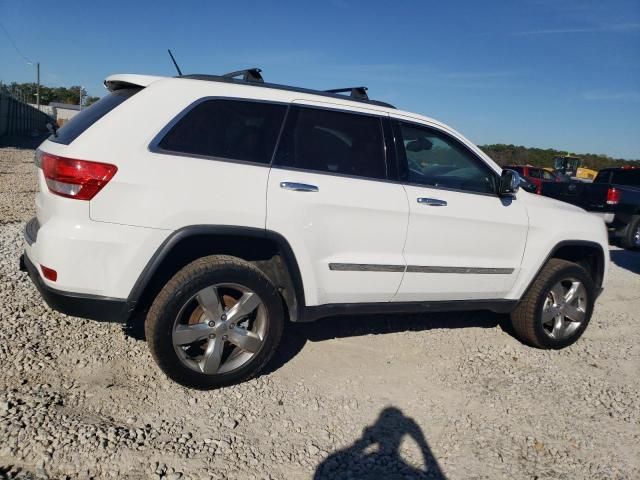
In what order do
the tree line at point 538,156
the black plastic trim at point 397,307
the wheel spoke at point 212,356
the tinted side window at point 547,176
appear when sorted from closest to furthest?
the wheel spoke at point 212,356 < the black plastic trim at point 397,307 < the tinted side window at point 547,176 < the tree line at point 538,156

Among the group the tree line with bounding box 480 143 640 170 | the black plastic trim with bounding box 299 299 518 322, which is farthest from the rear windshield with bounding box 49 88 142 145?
the tree line with bounding box 480 143 640 170

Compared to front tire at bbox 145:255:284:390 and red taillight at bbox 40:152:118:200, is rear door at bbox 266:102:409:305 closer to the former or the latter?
front tire at bbox 145:255:284:390

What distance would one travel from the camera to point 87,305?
2.80 m

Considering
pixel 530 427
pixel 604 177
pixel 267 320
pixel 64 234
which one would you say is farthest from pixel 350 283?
pixel 604 177

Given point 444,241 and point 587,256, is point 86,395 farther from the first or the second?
point 587,256

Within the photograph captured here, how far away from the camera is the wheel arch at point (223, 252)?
2.82 m

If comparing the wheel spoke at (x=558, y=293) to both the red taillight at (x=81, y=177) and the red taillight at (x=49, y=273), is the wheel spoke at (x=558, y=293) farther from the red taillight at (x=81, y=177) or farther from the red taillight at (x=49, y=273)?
the red taillight at (x=49, y=273)

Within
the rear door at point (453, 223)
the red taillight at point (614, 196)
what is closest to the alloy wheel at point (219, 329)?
the rear door at point (453, 223)

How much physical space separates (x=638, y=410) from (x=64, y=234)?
3908 mm

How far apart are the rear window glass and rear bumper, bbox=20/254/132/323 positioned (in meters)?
11.2

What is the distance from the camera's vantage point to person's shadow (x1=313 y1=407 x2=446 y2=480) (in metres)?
2.57

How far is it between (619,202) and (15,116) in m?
33.6

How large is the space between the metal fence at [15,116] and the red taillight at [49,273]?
24.5m

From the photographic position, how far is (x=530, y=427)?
3.14 m
